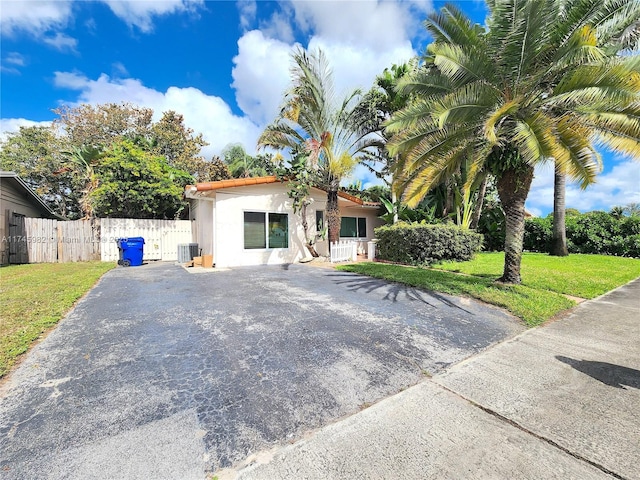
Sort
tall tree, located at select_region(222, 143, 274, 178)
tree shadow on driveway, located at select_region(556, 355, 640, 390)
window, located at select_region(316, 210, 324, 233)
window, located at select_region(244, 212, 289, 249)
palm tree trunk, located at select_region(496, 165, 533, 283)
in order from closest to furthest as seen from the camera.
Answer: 1. tree shadow on driveway, located at select_region(556, 355, 640, 390)
2. palm tree trunk, located at select_region(496, 165, 533, 283)
3. window, located at select_region(244, 212, 289, 249)
4. window, located at select_region(316, 210, 324, 233)
5. tall tree, located at select_region(222, 143, 274, 178)

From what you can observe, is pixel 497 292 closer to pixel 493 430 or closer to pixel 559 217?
pixel 493 430

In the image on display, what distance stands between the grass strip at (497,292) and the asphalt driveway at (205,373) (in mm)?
477

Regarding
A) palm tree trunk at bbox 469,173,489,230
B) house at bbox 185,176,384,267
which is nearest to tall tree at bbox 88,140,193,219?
house at bbox 185,176,384,267

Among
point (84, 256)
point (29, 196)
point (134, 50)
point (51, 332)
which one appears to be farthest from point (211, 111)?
point (51, 332)

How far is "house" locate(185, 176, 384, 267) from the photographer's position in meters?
11.1

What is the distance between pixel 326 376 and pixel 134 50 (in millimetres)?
17063

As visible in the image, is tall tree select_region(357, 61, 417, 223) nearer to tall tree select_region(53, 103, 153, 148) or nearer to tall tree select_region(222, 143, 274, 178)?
tall tree select_region(222, 143, 274, 178)

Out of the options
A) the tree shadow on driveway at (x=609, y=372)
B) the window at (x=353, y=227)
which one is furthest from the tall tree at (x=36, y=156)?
the tree shadow on driveway at (x=609, y=372)

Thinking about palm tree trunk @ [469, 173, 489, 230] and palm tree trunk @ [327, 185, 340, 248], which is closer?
palm tree trunk @ [327, 185, 340, 248]

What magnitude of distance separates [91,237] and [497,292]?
17.4 m

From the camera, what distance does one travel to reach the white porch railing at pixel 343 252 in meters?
12.4

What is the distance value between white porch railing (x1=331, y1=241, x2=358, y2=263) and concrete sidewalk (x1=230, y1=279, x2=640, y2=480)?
898 centimetres

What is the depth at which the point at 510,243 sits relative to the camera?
724cm

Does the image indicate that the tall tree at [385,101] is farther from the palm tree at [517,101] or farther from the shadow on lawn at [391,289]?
the shadow on lawn at [391,289]
